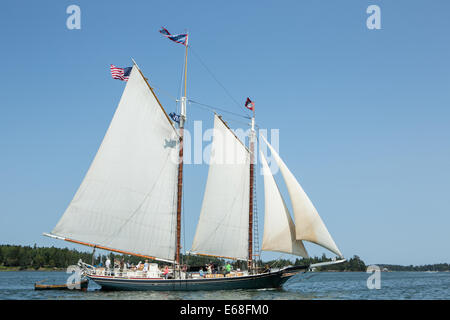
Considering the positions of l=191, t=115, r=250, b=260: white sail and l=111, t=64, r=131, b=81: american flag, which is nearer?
l=111, t=64, r=131, b=81: american flag

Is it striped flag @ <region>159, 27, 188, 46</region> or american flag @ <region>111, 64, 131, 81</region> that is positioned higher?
striped flag @ <region>159, 27, 188, 46</region>

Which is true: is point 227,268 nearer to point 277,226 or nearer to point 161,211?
point 277,226

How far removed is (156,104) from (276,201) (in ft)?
47.1

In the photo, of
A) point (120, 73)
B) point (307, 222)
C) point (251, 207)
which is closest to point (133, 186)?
point (120, 73)

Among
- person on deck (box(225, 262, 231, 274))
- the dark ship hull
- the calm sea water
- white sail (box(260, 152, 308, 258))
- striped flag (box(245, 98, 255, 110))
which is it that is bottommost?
the calm sea water

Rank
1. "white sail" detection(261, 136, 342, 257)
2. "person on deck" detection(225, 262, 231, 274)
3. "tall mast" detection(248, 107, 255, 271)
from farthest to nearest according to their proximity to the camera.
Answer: "tall mast" detection(248, 107, 255, 271) < "person on deck" detection(225, 262, 231, 274) < "white sail" detection(261, 136, 342, 257)

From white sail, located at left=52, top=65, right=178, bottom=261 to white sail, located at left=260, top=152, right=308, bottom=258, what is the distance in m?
8.77

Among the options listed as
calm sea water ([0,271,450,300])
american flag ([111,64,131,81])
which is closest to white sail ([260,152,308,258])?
calm sea water ([0,271,450,300])

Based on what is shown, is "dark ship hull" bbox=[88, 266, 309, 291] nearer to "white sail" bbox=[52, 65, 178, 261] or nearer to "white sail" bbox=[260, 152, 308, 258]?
"white sail" bbox=[52, 65, 178, 261]

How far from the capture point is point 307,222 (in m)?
41.3

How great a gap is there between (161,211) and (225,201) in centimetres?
652

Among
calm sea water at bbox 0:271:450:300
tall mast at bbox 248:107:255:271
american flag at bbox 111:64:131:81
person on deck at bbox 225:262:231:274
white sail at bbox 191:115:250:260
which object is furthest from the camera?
tall mast at bbox 248:107:255:271

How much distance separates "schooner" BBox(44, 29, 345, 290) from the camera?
40.1 m
